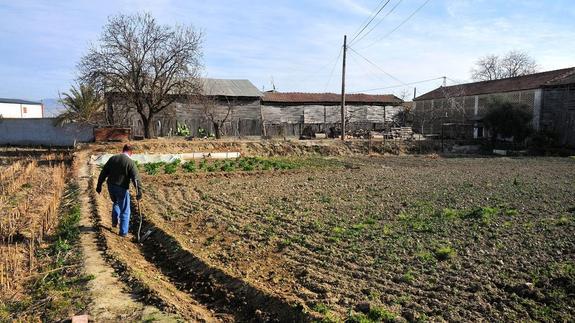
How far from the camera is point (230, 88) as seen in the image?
136 ft

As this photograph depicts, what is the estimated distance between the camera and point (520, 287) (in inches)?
240

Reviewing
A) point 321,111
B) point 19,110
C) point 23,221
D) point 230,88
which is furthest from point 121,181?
point 19,110

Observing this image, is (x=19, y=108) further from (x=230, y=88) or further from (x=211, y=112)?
(x=211, y=112)

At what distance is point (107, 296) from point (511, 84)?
41790 mm

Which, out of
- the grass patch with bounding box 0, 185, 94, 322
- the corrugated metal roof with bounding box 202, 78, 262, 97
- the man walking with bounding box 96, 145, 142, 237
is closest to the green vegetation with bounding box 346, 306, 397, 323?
the grass patch with bounding box 0, 185, 94, 322

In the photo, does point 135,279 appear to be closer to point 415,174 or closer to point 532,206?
point 532,206

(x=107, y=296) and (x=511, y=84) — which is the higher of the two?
(x=511, y=84)

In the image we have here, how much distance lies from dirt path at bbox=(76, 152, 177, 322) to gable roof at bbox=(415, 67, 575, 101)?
124 ft

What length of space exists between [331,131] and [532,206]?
1135 inches

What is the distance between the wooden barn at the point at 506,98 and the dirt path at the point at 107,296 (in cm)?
3396

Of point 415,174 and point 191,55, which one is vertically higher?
point 191,55

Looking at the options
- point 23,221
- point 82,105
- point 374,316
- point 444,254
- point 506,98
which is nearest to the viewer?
point 374,316

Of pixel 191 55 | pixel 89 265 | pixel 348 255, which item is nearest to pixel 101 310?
pixel 89 265

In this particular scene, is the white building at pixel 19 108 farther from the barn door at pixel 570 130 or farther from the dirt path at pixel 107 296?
the barn door at pixel 570 130
